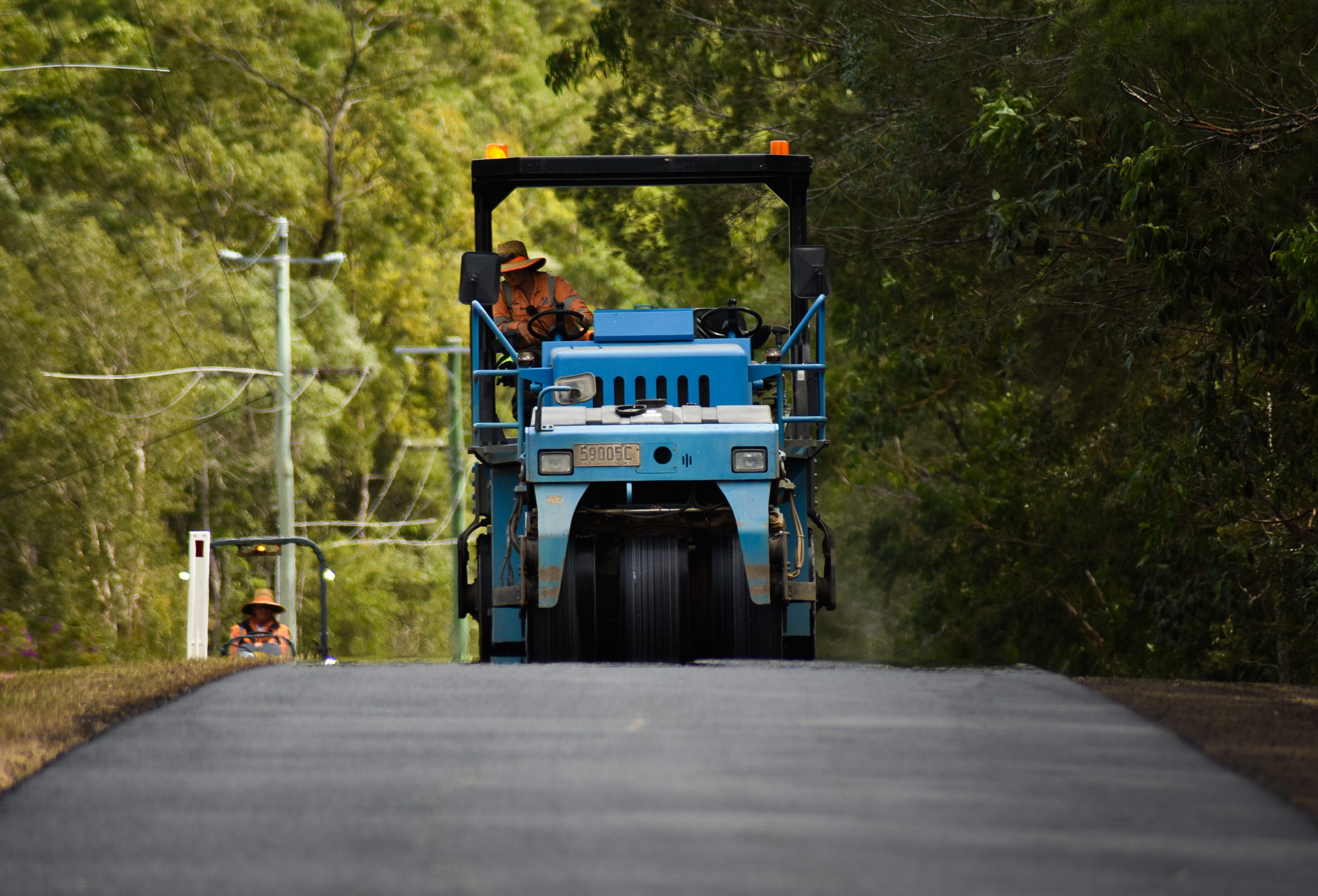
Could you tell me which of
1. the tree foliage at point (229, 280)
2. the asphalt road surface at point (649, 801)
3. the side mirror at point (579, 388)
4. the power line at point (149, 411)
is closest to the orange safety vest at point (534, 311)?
the side mirror at point (579, 388)

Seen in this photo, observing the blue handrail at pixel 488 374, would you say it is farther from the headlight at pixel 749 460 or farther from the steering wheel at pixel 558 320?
the headlight at pixel 749 460

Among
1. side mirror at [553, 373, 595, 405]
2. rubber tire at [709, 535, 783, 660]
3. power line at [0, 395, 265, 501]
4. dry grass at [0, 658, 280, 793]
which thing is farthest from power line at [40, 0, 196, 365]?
dry grass at [0, 658, 280, 793]

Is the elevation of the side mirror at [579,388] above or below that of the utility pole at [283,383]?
below

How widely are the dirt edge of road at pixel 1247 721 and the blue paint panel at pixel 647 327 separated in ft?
12.8

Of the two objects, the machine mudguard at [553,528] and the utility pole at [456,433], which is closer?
the machine mudguard at [553,528]

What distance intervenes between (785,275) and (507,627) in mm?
28340

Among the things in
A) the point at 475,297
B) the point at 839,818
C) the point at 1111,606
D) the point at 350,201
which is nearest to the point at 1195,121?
the point at 475,297

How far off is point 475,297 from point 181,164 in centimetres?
3118

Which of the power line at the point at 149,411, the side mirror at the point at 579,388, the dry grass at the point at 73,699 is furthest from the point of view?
the power line at the point at 149,411

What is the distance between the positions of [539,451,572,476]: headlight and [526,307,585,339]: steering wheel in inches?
79.2

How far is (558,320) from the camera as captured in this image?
1409 cm

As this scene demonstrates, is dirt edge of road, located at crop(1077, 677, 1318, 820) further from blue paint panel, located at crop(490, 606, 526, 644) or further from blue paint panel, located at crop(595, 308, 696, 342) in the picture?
blue paint panel, located at crop(490, 606, 526, 644)

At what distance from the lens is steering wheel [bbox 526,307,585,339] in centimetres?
1395

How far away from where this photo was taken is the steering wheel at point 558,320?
13.9 meters
